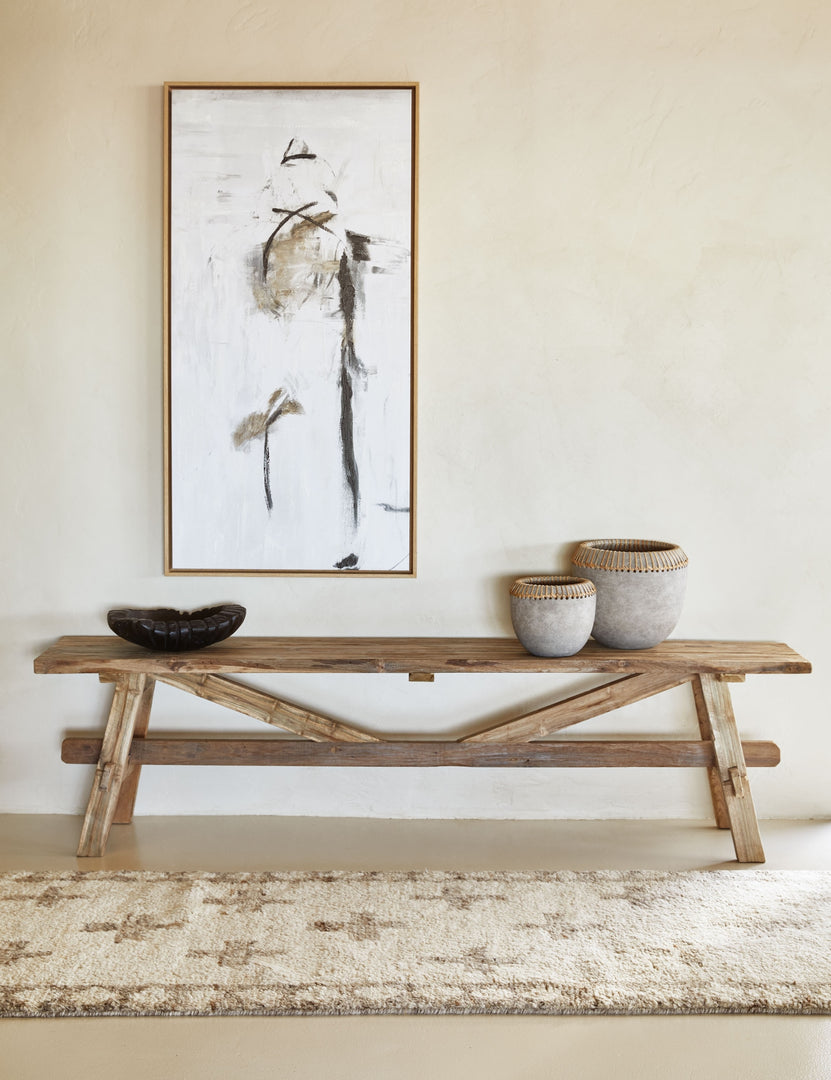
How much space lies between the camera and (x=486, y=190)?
2.72 m

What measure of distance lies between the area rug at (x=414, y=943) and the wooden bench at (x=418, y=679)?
0.31m

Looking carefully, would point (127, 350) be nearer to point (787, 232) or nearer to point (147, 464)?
point (147, 464)

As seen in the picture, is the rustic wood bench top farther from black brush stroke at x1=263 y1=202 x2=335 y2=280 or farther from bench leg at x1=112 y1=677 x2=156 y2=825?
black brush stroke at x1=263 y1=202 x2=335 y2=280

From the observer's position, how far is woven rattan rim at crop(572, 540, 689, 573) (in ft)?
8.57

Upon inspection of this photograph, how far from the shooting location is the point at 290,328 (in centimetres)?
275

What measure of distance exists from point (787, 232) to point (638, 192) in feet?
1.46

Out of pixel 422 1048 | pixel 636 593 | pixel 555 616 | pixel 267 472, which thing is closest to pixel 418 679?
pixel 555 616

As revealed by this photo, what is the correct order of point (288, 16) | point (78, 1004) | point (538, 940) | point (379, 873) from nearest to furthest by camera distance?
point (78, 1004), point (538, 940), point (379, 873), point (288, 16)

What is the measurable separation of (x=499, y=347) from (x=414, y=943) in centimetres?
162

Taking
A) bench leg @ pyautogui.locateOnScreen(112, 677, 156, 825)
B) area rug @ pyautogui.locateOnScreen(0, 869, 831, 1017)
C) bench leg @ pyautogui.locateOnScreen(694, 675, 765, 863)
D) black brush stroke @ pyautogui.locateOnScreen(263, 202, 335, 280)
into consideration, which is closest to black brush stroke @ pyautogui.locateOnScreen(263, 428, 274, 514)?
black brush stroke @ pyautogui.locateOnScreen(263, 202, 335, 280)

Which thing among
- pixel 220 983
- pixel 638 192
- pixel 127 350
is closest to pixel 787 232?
pixel 638 192

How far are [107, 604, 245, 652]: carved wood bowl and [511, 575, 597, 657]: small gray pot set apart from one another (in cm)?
81

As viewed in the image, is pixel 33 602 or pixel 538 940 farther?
pixel 33 602

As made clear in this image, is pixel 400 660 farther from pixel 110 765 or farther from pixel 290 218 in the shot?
pixel 290 218
